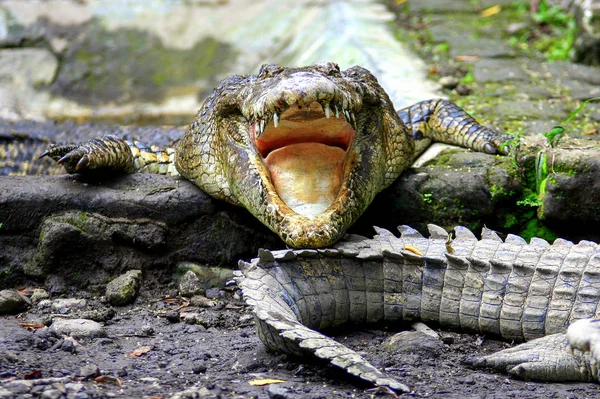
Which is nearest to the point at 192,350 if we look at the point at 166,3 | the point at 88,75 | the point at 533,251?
the point at 533,251

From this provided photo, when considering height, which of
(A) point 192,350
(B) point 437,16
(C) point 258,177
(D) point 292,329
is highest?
(B) point 437,16

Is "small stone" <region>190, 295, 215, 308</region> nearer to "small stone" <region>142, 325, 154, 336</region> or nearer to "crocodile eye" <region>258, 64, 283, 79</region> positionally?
"small stone" <region>142, 325, 154, 336</region>

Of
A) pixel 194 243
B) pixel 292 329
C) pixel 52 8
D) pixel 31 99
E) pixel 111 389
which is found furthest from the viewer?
pixel 52 8

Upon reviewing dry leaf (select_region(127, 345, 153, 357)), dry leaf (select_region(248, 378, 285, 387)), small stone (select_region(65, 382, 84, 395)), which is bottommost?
dry leaf (select_region(127, 345, 153, 357))

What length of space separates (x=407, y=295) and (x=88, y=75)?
5.93 m

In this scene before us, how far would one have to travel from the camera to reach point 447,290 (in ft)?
10.4

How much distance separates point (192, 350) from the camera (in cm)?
296

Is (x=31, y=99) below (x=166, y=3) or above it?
below

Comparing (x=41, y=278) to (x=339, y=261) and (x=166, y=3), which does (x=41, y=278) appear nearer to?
(x=339, y=261)

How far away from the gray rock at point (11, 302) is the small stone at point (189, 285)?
725 millimetres

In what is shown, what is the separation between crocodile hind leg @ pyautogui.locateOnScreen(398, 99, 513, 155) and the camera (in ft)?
14.9

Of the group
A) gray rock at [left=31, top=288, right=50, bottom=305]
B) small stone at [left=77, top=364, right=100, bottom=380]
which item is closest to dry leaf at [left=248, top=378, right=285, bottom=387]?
small stone at [left=77, top=364, right=100, bottom=380]

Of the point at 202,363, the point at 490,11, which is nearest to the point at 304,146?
the point at 202,363

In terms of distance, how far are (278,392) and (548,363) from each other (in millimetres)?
982
